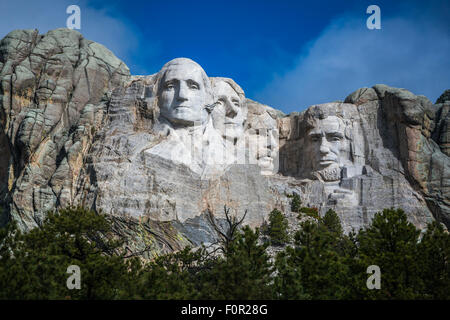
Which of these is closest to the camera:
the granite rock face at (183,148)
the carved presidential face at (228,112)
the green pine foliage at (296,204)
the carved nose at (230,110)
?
the granite rock face at (183,148)

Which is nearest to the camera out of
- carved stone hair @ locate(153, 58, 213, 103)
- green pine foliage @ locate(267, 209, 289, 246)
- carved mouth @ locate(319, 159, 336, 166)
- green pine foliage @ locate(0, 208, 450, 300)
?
green pine foliage @ locate(0, 208, 450, 300)

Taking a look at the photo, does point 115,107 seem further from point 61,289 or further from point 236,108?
point 61,289

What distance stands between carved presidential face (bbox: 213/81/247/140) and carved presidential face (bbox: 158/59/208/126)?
6.58 feet

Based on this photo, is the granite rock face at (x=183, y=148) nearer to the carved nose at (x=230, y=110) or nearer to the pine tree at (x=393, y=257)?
the carved nose at (x=230, y=110)

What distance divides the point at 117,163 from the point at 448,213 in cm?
1491

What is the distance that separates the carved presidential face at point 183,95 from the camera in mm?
29125

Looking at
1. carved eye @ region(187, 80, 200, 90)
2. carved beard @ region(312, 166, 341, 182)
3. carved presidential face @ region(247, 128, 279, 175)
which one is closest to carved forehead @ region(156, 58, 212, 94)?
carved eye @ region(187, 80, 200, 90)

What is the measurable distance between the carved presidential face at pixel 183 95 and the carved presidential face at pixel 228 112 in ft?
6.58

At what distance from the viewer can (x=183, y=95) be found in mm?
29047

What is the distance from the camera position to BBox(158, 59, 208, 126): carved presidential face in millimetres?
29125

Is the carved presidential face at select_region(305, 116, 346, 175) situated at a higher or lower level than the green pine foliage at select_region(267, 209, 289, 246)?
higher

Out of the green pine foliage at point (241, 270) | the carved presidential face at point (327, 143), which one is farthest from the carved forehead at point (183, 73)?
the green pine foliage at point (241, 270)

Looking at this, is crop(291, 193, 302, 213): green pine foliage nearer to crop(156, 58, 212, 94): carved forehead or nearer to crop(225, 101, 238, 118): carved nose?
crop(225, 101, 238, 118): carved nose
